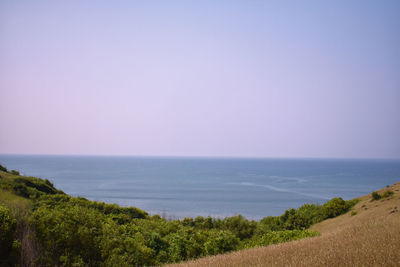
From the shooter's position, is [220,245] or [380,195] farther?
[380,195]

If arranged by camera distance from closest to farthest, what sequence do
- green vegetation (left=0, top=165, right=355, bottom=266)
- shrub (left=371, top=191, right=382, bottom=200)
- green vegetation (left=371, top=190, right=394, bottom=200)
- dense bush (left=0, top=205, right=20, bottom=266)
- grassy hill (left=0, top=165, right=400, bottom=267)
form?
grassy hill (left=0, top=165, right=400, bottom=267) → dense bush (left=0, top=205, right=20, bottom=266) → green vegetation (left=0, top=165, right=355, bottom=266) → green vegetation (left=371, top=190, right=394, bottom=200) → shrub (left=371, top=191, right=382, bottom=200)

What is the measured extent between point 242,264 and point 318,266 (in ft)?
5.33

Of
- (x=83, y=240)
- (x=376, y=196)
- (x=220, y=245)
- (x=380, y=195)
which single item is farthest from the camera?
(x=376, y=196)

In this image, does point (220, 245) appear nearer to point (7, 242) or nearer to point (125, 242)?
point (125, 242)

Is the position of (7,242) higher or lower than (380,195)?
higher

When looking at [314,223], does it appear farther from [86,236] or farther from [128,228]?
[86,236]

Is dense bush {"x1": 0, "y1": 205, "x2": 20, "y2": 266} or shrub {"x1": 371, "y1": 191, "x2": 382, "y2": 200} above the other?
dense bush {"x1": 0, "y1": 205, "x2": 20, "y2": 266}

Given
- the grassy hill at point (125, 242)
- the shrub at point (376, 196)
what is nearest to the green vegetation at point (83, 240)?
the grassy hill at point (125, 242)

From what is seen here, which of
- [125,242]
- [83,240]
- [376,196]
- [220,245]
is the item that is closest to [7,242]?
[83,240]

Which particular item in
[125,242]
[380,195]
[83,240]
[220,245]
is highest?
[83,240]

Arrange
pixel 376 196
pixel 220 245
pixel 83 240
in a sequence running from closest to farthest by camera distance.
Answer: pixel 83 240
pixel 220 245
pixel 376 196

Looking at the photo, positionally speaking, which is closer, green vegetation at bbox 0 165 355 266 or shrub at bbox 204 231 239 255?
green vegetation at bbox 0 165 355 266

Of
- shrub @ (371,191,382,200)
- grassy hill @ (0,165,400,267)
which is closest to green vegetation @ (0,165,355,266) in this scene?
grassy hill @ (0,165,400,267)

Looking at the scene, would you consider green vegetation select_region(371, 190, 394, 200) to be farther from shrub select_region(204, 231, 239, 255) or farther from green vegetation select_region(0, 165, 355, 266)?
shrub select_region(204, 231, 239, 255)
